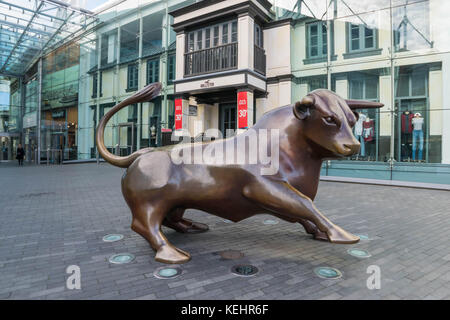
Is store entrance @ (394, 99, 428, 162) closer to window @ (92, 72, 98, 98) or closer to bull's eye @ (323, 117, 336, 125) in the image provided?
bull's eye @ (323, 117, 336, 125)

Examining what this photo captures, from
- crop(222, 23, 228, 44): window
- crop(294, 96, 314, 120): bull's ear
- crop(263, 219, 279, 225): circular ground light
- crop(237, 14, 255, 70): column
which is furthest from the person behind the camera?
crop(222, 23, 228, 44): window

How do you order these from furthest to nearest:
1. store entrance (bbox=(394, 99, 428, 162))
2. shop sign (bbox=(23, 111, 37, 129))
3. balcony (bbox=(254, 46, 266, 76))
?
Result: shop sign (bbox=(23, 111, 37, 129)), balcony (bbox=(254, 46, 266, 76)), store entrance (bbox=(394, 99, 428, 162))

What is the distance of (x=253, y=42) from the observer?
12.0m

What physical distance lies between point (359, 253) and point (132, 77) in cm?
1809

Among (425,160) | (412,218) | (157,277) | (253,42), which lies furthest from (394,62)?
(157,277)

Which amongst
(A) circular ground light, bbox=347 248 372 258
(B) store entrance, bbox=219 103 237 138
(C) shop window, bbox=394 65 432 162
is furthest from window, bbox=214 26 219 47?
(A) circular ground light, bbox=347 248 372 258

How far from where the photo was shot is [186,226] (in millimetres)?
3775

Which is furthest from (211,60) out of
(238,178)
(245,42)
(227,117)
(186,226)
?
(238,178)

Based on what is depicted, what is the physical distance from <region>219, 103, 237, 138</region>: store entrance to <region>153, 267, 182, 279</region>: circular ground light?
38.5 ft

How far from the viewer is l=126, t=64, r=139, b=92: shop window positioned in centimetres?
1798

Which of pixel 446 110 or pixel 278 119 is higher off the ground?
pixel 446 110

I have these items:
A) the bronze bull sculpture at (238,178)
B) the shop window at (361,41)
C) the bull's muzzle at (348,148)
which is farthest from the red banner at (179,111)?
the bull's muzzle at (348,148)

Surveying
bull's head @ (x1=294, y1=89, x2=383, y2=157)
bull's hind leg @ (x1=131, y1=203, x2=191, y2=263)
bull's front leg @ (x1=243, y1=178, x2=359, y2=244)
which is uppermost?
bull's head @ (x1=294, y1=89, x2=383, y2=157)
